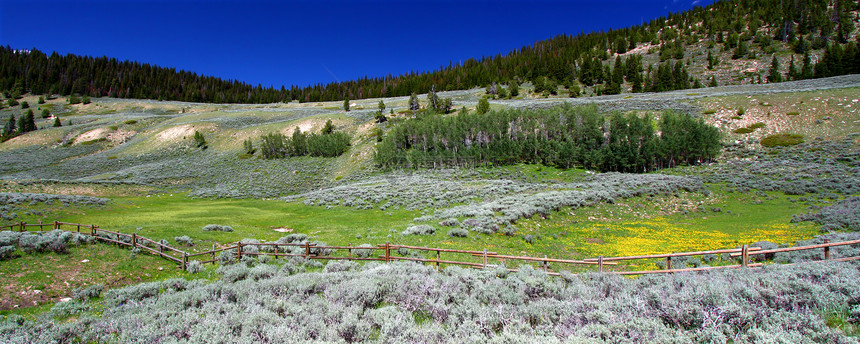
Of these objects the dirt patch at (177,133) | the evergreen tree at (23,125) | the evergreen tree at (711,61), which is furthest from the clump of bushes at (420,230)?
A: the evergreen tree at (711,61)

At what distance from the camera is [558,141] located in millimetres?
49969

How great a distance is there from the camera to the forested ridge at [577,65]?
4412 inches

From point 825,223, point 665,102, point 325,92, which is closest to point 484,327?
point 825,223

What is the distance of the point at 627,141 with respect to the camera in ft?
155

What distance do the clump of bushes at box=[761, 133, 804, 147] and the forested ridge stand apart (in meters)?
65.3

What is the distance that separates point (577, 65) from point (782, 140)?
114m

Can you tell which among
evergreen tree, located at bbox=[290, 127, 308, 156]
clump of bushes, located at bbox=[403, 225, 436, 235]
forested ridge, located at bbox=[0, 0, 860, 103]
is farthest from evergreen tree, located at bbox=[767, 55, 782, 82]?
evergreen tree, located at bbox=[290, 127, 308, 156]

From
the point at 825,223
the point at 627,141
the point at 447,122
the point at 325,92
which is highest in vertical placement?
the point at 325,92

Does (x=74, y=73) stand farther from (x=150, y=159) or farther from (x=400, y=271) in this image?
(x=400, y=271)

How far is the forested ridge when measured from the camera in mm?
112062

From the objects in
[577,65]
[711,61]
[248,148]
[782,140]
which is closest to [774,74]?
[711,61]

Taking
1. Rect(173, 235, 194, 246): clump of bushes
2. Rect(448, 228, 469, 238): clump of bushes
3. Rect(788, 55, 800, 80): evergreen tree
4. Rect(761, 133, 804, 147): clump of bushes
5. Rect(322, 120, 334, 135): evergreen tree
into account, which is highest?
Rect(788, 55, 800, 80): evergreen tree

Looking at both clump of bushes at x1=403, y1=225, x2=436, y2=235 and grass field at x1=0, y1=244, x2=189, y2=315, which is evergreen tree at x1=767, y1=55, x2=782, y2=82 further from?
grass field at x1=0, y1=244, x2=189, y2=315

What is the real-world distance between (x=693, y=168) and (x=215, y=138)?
101m
